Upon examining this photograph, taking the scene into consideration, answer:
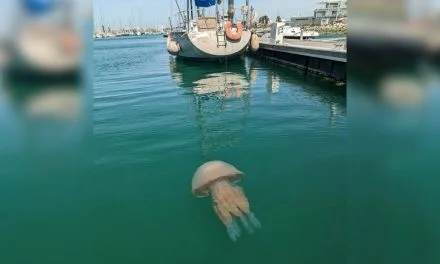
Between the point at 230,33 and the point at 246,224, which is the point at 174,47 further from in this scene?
the point at 246,224

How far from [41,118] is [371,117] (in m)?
1.04

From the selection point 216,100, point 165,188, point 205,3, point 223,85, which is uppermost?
point 205,3

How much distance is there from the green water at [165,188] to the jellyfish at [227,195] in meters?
0.13

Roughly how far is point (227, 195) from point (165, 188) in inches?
51.7

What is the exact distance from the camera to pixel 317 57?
18641 mm

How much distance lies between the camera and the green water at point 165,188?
2413mm

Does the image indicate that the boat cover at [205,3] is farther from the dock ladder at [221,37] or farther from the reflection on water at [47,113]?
the reflection on water at [47,113]

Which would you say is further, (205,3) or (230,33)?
(205,3)

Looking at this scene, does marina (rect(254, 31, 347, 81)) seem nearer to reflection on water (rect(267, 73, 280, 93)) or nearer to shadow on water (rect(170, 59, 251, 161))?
reflection on water (rect(267, 73, 280, 93))

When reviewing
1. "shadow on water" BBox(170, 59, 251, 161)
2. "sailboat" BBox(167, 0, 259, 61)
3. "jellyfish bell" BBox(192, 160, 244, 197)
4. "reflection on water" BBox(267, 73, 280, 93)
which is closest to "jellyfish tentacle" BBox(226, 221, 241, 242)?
"jellyfish bell" BBox(192, 160, 244, 197)

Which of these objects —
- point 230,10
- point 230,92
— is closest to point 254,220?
point 230,92

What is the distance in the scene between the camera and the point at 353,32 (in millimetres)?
939

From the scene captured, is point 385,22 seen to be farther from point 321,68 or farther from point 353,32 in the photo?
point 321,68

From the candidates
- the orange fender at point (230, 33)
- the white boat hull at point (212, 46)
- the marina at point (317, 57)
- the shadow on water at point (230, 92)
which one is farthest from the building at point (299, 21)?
the shadow on water at point (230, 92)
